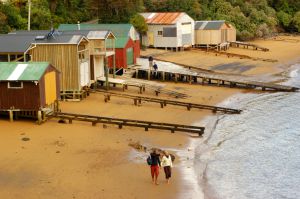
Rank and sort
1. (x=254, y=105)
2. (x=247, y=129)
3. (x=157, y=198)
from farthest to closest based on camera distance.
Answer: (x=254, y=105), (x=247, y=129), (x=157, y=198)

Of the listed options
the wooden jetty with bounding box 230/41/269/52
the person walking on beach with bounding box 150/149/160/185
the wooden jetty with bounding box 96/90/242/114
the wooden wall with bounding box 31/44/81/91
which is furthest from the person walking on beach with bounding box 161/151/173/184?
the wooden jetty with bounding box 230/41/269/52

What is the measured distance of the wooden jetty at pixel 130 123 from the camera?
2997 cm

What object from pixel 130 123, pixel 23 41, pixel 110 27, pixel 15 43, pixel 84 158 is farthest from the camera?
pixel 110 27

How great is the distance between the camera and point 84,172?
22875 millimetres

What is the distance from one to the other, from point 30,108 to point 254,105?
1811 cm

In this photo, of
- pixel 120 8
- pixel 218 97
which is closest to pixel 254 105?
pixel 218 97

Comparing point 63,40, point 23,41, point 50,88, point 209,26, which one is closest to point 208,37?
point 209,26

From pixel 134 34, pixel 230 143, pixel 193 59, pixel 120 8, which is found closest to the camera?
pixel 230 143

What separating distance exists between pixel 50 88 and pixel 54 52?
5332 millimetres

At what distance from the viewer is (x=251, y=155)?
89.2ft

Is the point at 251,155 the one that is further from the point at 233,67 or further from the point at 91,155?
the point at 233,67

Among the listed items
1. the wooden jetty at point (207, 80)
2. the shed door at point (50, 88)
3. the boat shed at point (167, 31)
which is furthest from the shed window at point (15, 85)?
the boat shed at point (167, 31)

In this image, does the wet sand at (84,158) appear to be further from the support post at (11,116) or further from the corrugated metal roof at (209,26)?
the corrugated metal roof at (209,26)

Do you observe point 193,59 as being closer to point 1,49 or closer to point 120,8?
point 120,8
